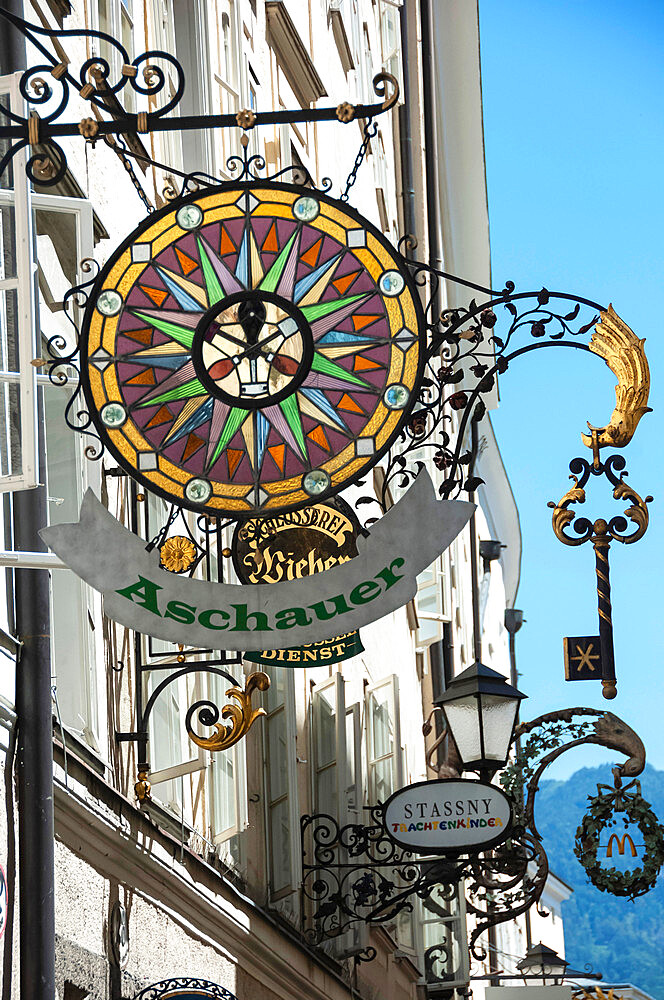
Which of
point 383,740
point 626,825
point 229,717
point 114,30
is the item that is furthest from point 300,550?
point 383,740

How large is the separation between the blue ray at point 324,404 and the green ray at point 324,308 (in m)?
0.23

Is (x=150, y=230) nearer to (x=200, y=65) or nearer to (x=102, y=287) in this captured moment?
(x=102, y=287)

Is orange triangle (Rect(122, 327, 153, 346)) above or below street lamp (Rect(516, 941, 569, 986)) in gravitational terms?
above

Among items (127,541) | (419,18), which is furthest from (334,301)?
(419,18)

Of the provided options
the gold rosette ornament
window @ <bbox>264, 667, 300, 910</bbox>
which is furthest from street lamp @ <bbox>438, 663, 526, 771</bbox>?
the gold rosette ornament

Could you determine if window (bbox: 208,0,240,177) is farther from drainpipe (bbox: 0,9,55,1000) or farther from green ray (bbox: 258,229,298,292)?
green ray (bbox: 258,229,298,292)

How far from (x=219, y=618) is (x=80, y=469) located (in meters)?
2.29

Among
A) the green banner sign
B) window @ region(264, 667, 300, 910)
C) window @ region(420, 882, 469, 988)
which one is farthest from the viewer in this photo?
window @ region(420, 882, 469, 988)

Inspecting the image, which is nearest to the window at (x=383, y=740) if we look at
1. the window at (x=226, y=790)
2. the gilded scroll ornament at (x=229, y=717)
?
the window at (x=226, y=790)

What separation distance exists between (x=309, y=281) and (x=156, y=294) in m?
0.47

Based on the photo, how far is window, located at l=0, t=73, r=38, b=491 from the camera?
5.24 metres

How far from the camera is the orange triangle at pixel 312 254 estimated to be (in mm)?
5266

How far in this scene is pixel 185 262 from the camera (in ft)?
17.3

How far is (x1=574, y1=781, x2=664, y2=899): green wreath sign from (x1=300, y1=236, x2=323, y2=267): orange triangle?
611 centimetres
